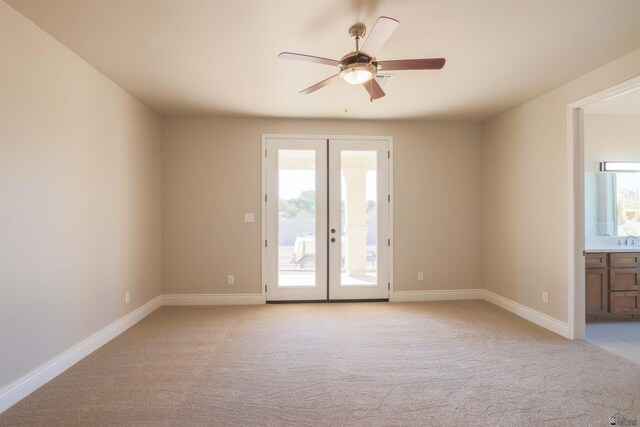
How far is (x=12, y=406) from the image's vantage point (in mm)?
2141

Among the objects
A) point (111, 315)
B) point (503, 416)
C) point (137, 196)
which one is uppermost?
point (137, 196)

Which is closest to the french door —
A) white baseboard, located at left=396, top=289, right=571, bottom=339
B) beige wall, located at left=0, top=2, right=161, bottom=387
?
white baseboard, located at left=396, top=289, right=571, bottom=339

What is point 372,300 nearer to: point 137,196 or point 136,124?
point 137,196

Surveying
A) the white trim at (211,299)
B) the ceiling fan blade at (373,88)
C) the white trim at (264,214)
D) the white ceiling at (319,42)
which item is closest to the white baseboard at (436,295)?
the white trim at (264,214)

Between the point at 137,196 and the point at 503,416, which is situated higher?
the point at 137,196

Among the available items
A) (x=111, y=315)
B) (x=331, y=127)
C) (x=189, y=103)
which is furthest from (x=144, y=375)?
(x=331, y=127)

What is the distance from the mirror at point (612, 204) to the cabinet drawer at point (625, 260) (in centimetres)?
55

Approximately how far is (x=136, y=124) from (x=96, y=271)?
1.77m

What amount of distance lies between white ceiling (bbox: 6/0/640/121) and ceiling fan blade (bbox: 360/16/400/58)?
0.92 ft

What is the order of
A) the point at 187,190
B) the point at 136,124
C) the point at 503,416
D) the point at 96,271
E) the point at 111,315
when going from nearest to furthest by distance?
the point at 503,416 < the point at 96,271 < the point at 111,315 < the point at 136,124 < the point at 187,190

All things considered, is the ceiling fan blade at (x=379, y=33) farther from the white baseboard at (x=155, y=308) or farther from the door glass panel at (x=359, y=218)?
the white baseboard at (x=155, y=308)

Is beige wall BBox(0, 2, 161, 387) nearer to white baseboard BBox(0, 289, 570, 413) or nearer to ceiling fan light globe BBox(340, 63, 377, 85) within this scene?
white baseboard BBox(0, 289, 570, 413)

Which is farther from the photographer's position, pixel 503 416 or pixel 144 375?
pixel 144 375

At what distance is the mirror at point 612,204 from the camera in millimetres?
4363
